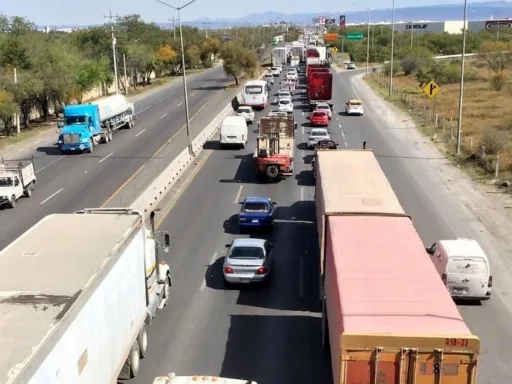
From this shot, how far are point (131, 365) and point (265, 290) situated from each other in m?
6.16

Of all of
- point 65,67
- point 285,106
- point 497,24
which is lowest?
point 285,106

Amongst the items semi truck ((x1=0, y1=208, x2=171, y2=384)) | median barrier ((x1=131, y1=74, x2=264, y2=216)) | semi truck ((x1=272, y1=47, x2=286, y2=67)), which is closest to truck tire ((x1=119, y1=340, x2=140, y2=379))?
semi truck ((x1=0, y1=208, x2=171, y2=384))

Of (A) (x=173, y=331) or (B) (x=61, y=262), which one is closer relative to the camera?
(B) (x=61, y=262)

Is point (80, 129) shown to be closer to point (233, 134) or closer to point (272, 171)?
point (233, 134)

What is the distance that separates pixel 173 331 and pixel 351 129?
115 ft

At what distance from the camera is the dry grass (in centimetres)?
3691

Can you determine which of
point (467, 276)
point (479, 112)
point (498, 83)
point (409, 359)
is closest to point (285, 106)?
point (479, 112)

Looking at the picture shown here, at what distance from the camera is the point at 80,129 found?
4178 cm

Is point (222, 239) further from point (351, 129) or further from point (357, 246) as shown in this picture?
point (351, 129)

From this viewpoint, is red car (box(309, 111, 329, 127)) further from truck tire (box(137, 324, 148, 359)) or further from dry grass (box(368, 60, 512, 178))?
truck tire (box(137, 324, 148, 359))

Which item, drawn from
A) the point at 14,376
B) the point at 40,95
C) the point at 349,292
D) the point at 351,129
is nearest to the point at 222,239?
the point at 349,292

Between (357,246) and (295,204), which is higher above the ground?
(357,246)

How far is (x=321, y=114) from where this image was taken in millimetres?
50938

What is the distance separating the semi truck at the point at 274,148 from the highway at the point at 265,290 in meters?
0.83
